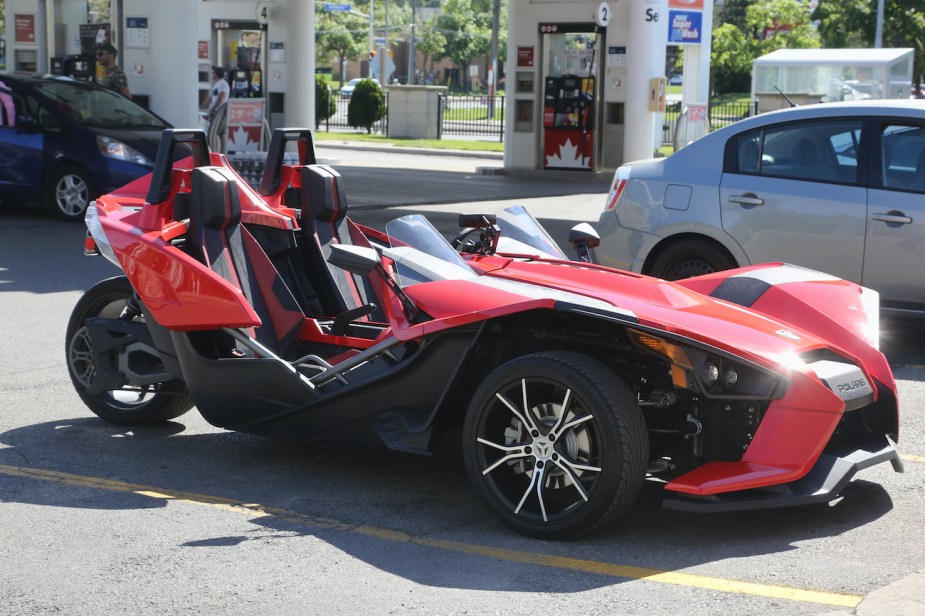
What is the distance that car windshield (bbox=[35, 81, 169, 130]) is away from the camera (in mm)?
15719

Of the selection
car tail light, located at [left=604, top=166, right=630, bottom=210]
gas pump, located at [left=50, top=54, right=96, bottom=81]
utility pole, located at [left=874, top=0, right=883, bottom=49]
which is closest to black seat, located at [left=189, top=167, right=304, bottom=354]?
car tail light, located at [left=604, top=166, right=630, bottom=210]

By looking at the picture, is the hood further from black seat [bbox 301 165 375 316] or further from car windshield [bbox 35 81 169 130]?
car windshield [bbox 35 81 169 130]

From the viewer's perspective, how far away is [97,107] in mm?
16109

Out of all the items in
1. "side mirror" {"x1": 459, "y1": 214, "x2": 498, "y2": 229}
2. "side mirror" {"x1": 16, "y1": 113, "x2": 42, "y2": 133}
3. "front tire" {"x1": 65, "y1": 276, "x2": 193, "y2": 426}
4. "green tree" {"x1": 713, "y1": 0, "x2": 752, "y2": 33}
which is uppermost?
"green tree" {"x1": 713, "y1": 0, "x2": 752, "y2": 33}

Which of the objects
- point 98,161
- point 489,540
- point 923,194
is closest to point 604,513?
point 489,540

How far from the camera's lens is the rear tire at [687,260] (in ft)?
29.9

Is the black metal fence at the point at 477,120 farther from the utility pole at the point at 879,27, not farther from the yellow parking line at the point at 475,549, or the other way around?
the yellow parking line at the point at 475,549

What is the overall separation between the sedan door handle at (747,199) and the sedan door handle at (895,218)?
80 cm

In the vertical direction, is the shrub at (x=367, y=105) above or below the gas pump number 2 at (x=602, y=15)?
below

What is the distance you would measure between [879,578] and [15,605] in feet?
9.64

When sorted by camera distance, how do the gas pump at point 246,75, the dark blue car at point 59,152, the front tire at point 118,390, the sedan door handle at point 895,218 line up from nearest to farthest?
the front tire at point 118,390
the sedan door handle at point 895,218
the dark blue car at point 59,152
the gas pump at point 246,75

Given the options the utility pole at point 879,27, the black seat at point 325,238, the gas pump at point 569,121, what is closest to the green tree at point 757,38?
the utility pole at point 879,27

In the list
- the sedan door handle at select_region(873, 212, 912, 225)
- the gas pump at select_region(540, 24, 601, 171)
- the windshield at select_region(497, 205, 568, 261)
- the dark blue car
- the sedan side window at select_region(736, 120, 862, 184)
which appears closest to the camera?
the windshield at select_region(497, 205, 568, 261)

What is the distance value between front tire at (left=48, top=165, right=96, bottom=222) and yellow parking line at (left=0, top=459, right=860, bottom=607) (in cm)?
982
